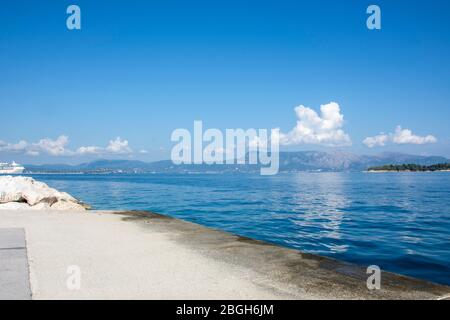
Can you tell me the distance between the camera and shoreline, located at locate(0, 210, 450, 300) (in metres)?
5.66

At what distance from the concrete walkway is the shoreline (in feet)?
0.49

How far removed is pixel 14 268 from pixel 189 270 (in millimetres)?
2992

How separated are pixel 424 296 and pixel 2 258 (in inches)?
288

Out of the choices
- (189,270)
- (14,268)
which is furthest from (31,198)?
(189,270)

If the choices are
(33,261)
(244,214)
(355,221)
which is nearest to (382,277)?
(33,261)

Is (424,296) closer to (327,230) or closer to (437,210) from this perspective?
(327,230)

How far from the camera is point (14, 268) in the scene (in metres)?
6.89

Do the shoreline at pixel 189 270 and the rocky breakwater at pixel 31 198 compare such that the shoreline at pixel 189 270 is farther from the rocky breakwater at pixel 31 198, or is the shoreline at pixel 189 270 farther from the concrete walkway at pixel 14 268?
the rocky breakwater at pixel 31 198

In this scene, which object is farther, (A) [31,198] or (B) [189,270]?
(A) [31,198]

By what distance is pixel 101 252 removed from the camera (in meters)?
8.53

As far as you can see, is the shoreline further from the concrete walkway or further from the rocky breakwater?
the rocky breakwater

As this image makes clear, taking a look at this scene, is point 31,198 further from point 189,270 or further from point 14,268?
point 189,270

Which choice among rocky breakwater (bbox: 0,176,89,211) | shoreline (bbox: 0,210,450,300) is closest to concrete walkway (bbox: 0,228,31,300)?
shoreline (bbox: 0,210,450,300)
